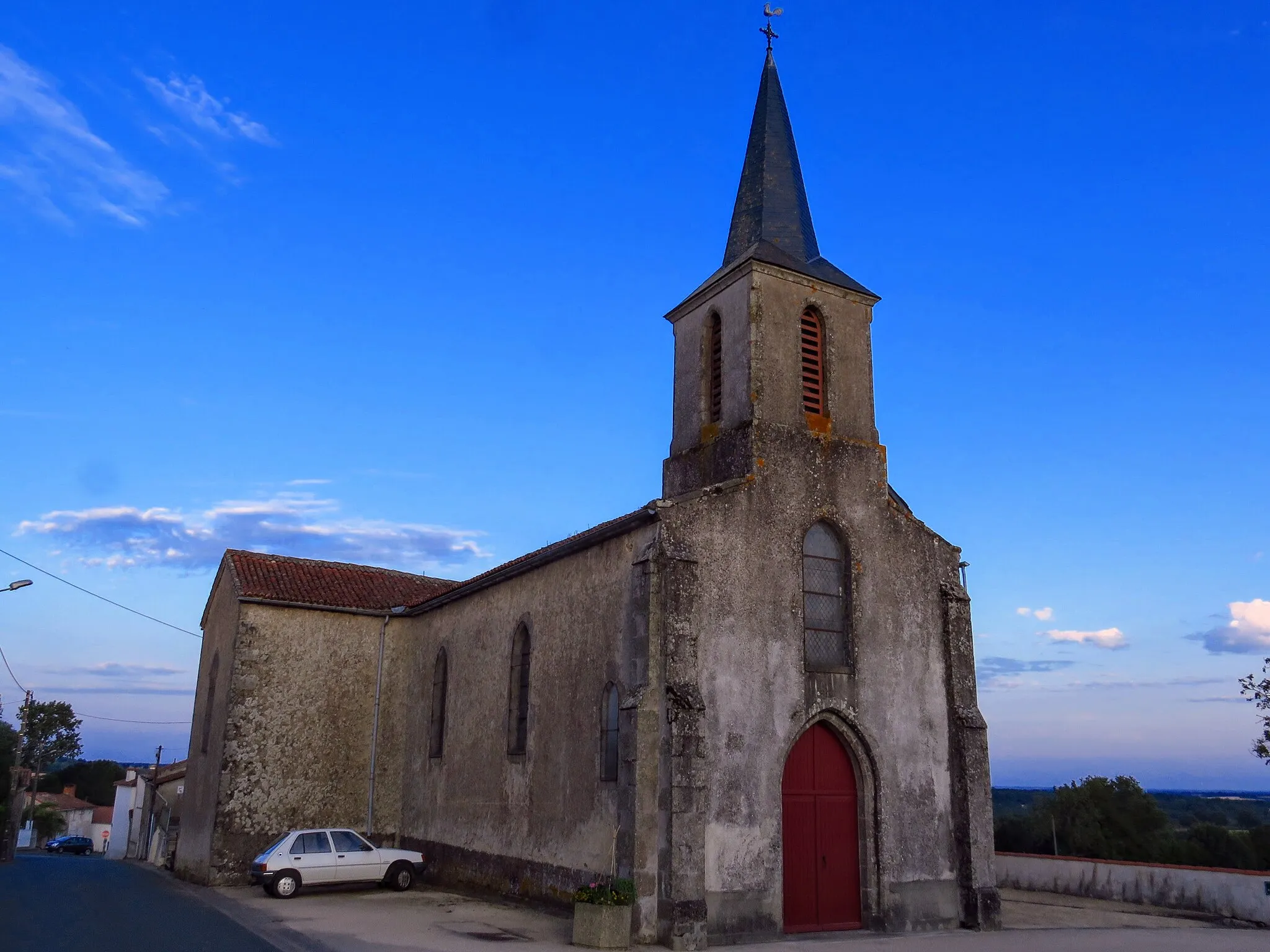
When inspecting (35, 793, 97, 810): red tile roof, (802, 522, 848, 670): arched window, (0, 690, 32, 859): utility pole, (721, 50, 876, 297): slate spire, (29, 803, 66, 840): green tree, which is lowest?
(29, 803, 66, 840): green tree

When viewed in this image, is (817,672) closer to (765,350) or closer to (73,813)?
(765,350)

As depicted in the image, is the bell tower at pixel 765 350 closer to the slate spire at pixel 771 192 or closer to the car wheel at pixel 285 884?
the slate spire at pixel 771 192

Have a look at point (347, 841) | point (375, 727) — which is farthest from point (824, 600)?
point (375, 727)

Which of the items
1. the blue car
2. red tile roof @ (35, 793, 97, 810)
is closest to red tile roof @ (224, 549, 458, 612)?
the blue car

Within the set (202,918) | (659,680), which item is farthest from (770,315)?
(202,918)

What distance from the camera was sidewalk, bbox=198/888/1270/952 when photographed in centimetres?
1230

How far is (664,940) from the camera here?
476 inches

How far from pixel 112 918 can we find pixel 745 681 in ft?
35.8

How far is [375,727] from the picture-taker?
22578mm

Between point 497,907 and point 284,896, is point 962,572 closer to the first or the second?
point 497,907

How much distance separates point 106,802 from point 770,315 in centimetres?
9310

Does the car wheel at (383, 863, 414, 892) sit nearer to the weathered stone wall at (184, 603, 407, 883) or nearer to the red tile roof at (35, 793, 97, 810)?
the weathered stone wall at (184, 603, 407, 883)

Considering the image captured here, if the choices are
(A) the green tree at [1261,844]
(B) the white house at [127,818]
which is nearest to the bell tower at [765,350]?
(A) the green tree at [1261,844]

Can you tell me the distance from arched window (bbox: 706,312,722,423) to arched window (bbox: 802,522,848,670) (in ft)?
9.90
